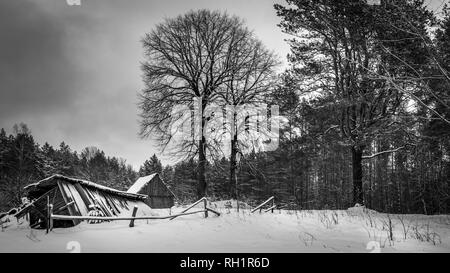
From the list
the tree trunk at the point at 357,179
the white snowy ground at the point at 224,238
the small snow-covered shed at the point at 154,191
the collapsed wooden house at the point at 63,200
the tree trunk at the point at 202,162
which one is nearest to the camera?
the white snowy ground at the point at 224,238

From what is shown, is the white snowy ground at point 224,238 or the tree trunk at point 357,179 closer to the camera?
the white snowy ground at point 224,238

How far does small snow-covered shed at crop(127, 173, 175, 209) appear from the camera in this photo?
30730 millimetres

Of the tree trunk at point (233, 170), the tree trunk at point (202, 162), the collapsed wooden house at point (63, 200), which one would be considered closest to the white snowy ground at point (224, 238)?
the collapsed wooden house at point (63, 200)

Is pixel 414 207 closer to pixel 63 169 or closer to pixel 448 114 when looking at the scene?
pixel 448 114

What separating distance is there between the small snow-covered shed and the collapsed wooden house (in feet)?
67.5

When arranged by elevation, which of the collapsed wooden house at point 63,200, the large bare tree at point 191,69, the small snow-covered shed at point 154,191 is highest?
the large bare tree at point 191,69

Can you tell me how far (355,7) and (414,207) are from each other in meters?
25.2

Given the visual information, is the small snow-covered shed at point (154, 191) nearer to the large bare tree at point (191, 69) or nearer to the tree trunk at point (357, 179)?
the large bare tree at point (191, 69)

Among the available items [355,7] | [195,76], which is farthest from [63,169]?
[355,7]

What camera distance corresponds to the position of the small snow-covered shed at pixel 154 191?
1210 inches

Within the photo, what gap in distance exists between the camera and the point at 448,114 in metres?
9.46

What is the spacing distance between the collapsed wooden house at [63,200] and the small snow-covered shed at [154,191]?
67.5ft

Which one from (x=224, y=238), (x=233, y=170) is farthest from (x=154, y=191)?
(x=224, y=238)
